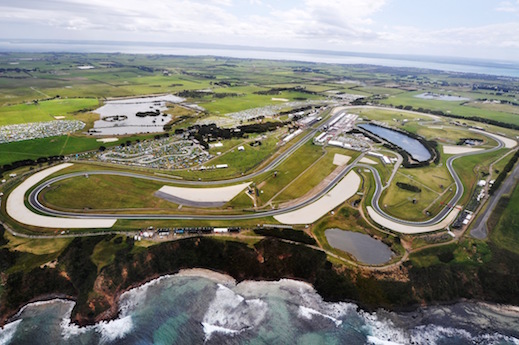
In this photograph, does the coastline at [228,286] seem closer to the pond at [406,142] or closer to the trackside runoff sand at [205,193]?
the trackside runoff sand at [205,193]

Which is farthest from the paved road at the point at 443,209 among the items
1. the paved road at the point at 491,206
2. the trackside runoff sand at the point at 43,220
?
the trackside runoff sand at the point at 43,220

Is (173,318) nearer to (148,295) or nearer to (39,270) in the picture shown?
(148,295)

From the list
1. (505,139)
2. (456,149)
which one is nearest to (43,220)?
(456,149)

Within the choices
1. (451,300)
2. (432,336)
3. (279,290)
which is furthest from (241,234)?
(451,300)

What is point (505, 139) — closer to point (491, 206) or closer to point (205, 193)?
point (491, 206)

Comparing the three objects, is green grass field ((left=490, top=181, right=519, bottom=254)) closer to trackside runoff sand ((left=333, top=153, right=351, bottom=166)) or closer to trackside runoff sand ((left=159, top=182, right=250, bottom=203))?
trackside runoff sand ((left=333, top=153, right=351, bottom=166))

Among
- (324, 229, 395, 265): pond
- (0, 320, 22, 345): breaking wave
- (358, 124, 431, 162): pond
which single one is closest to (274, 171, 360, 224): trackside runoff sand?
(324, 229, 395, 265): pond
